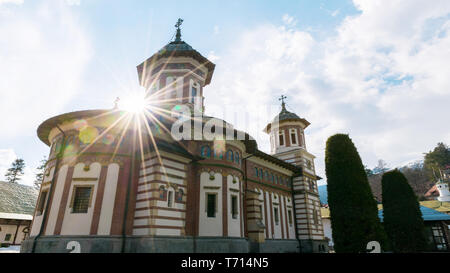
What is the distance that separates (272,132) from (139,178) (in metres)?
21.3

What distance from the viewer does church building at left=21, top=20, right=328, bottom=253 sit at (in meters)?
14.1

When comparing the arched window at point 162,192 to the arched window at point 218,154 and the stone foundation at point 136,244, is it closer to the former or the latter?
the stone foundation at point 136,244

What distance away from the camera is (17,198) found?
Answer: 30.6 metres

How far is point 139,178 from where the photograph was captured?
1562 centimetres

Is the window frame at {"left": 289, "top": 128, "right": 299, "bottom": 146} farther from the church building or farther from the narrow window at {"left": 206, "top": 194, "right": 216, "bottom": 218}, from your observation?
the narrow window at {"left": 206, "top": 194, "right": 216, "bottom": 218}

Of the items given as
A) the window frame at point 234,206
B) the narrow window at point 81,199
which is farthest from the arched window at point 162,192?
the window frame at point 234,206

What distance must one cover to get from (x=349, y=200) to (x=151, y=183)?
13.9 meters

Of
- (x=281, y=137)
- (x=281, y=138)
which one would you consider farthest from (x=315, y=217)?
(x=281, y=137)

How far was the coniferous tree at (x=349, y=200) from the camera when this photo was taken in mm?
17844

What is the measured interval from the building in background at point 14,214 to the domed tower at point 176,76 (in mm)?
19022

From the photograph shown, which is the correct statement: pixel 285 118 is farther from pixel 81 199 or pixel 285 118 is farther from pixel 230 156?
pixel 81 199

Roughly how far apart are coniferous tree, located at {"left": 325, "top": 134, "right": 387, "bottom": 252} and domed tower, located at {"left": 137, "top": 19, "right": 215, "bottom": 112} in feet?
41.1

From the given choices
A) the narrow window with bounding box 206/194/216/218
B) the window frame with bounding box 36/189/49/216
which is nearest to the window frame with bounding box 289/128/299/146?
the narrow window with bounding box 206/194/216/218

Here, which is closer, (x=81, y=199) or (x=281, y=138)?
(x=81, y=199)
